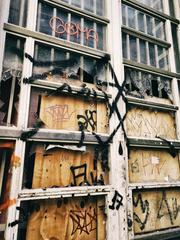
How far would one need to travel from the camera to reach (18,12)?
2527mm

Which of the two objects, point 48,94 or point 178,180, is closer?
point 48,94

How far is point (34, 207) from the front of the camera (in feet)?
6.92

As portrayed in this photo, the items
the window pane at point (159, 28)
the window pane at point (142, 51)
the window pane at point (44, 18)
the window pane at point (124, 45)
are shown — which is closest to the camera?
the window pane at point (44, 18)

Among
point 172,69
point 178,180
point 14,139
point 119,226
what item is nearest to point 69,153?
point 14,139

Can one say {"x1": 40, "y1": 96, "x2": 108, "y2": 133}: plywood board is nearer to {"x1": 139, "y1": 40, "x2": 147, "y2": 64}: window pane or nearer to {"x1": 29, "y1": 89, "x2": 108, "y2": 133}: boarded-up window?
{"x1": 29, "y1": 89, "x2": 108, "y2": 133}: boarded-up window

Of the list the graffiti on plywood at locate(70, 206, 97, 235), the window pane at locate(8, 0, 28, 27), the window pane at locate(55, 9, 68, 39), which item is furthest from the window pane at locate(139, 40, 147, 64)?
the graffiti on plywood at locate(70, 206, 97, 235)

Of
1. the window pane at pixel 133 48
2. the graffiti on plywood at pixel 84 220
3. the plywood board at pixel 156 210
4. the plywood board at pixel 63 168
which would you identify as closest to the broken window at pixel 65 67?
the window pane at pixel 133 48

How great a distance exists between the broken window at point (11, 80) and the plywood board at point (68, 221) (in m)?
1.00

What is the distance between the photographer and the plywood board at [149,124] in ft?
9.60

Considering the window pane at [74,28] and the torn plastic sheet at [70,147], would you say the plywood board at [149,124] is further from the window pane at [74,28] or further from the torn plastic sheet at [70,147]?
the window pane at [74,28]

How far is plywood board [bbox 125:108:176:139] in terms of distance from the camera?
9.60 ft

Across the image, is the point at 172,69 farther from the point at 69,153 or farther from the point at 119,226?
the point at 119,226

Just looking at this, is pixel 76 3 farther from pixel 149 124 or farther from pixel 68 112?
pixel 149 124

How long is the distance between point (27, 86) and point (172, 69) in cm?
252
